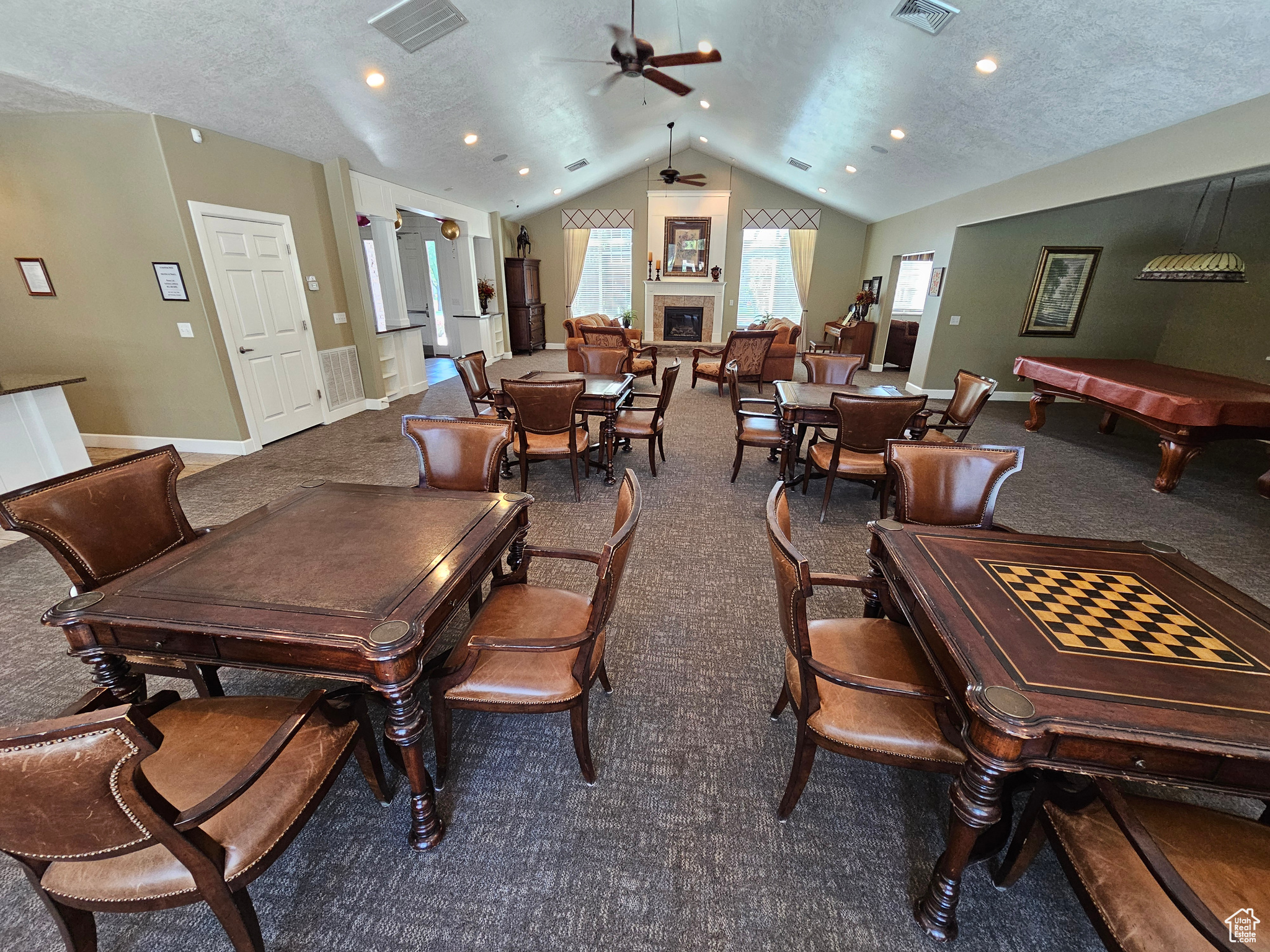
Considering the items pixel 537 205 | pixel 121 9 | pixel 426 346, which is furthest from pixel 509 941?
pixel 537 205

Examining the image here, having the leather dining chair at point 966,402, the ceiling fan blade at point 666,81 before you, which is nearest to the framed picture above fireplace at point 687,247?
the ceiling fan blade at point 666,81

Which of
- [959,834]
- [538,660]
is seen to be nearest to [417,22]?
[538,660]

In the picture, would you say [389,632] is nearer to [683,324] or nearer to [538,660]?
[538,660]

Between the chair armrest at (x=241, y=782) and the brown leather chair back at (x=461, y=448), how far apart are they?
3.86 feet

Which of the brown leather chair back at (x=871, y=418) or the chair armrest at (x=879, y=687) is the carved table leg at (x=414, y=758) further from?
the brown leather chair back at (x=871, y=418)

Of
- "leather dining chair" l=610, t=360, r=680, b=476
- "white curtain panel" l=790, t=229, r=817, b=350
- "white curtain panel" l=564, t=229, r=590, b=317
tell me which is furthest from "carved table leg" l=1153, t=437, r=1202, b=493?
"white curtain panel" l=564, t=229, r=590, b=317

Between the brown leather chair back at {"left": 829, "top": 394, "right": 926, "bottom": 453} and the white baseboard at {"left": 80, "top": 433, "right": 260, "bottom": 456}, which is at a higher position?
the brown leather chair back at {"left": 829, "top": 394, "right": 926, "bottom": 453}

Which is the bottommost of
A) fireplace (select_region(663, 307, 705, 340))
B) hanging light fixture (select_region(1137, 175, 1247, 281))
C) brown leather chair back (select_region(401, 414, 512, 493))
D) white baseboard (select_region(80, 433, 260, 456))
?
white baseboard (select_region(80, 433, 260, 456))

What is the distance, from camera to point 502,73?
4.52 metres

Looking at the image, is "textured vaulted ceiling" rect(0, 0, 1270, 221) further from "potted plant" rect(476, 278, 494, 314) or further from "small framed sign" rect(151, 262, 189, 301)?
A: "potted plant" rect(476, 278, 494, 314)

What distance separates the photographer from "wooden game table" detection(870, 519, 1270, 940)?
0.91 meters

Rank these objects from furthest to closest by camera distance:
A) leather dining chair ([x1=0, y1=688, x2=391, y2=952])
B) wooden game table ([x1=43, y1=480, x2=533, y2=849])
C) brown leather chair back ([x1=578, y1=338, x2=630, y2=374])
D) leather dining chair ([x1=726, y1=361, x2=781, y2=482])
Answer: brown leather chair back ([x1=578, y1=338, x2=630, y2=374]) → leather dining chair ([x1=726, y1=361, x2=781, y2=482]) → wooden game table ([x1=43, y1=480, x2=533, y2=849]) → leather dining chair ([x1=0, y1=688, x2=391, y2=952])

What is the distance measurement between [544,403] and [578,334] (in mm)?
4225

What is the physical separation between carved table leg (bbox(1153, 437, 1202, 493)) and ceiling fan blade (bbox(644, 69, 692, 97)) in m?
4.76
